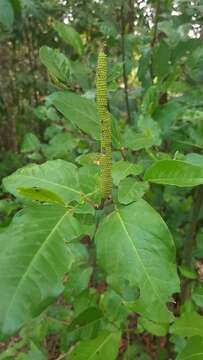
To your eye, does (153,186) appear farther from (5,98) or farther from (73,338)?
(5,98)

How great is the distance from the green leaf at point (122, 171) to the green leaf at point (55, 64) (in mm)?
333

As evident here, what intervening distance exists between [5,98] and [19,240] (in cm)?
380

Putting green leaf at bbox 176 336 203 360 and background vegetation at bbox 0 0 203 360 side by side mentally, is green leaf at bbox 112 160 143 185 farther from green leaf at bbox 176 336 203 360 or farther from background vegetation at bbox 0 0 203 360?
green leaf at bbox 176 336 203 360

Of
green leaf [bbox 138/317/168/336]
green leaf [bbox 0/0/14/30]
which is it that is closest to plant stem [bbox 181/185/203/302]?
green leaf [bbox 138/317/168/336]

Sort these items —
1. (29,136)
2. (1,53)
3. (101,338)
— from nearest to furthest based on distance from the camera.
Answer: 1. (101,338)
2. (29,136)
3. (1,53)

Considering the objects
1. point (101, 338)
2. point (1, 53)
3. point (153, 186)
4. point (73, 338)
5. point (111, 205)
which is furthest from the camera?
point (1, 53)

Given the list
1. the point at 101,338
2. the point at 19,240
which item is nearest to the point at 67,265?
the point at 19,240

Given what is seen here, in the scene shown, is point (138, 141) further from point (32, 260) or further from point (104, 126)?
point (32, 260)

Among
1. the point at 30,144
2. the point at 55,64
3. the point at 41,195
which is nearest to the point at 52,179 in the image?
the point at 41,195

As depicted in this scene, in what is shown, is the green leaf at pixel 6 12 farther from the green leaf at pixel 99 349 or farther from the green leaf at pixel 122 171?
the green leaf at pixel 99 349

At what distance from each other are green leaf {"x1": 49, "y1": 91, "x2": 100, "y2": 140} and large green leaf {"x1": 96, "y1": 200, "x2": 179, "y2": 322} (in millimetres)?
264

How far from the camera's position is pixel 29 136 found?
1.84 metres

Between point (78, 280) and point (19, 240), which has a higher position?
point (19, 240)

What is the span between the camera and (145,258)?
746mm
